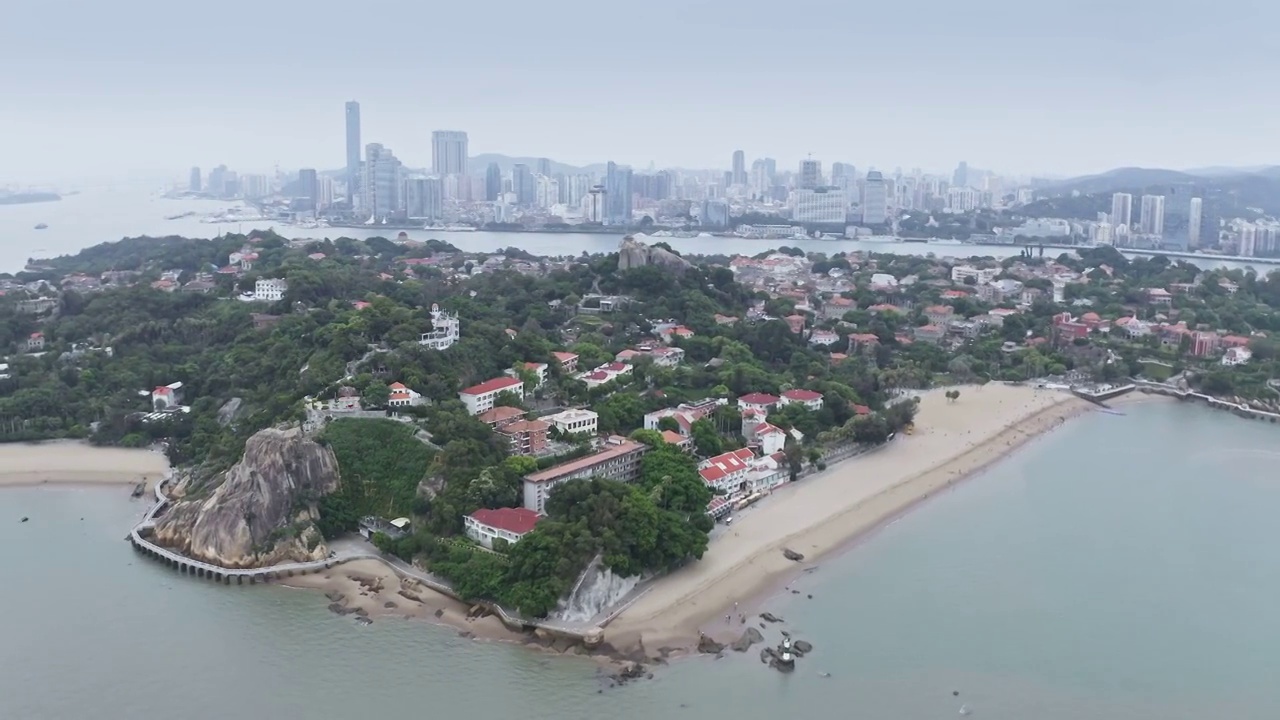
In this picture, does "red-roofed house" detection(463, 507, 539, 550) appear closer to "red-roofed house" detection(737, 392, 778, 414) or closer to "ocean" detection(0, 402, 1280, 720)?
"ocean" detection(0, 402, 1280, 720)

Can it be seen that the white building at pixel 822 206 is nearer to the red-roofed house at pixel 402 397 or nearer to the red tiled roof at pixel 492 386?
the red tiled roof at pixel 492 386

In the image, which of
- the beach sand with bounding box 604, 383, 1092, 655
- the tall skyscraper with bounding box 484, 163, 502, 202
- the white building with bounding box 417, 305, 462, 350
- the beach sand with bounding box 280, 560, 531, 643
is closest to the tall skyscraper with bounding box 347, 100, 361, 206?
the tall skyscraper with bounding box 484, 163, 502, 202

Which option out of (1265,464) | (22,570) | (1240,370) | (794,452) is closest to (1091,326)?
(1240,370)

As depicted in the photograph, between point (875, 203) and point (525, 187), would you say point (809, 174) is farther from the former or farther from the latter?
point (525, 187)

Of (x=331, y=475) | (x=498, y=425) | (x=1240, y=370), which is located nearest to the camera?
(x=331, y=475)

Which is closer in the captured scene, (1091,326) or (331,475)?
(331,475)

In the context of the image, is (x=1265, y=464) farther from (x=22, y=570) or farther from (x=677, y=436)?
(x=22, y=570)
